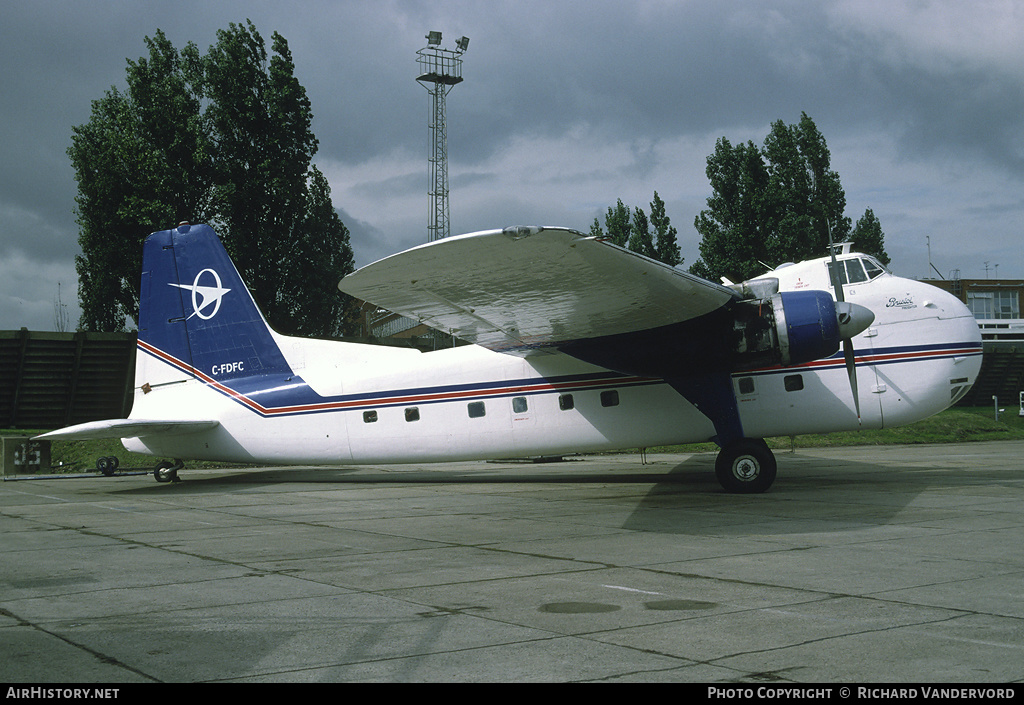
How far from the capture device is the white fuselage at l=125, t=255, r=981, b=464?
1512 cm

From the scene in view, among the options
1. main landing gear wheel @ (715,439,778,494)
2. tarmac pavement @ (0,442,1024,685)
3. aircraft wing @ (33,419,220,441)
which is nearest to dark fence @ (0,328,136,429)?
aircraft wing @ (33,419,220,441)

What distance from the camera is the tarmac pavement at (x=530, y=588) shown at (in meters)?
4.78

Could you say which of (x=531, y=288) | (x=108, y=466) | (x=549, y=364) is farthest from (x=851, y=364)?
(x=108, y=466)

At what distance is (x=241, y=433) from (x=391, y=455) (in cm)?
363

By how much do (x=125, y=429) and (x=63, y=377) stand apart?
1432 cm

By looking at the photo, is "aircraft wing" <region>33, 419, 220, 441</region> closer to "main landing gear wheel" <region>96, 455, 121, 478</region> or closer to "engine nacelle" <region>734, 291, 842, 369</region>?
"main landing gear wheel" <region>96, 455, 121, 478</region>

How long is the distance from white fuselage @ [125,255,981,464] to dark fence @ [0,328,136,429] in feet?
36.0

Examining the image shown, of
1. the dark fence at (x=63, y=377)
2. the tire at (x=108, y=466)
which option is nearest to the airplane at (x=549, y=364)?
the tire at (x=108, y=466)

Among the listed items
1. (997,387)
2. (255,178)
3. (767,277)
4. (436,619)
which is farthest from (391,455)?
(997,387)

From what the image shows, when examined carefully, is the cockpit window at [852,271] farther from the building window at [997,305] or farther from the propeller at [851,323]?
the building window at [997,305]

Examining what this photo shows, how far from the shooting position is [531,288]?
1145cm

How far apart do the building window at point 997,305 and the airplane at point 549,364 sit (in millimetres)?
85977

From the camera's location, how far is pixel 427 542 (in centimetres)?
→ 997
